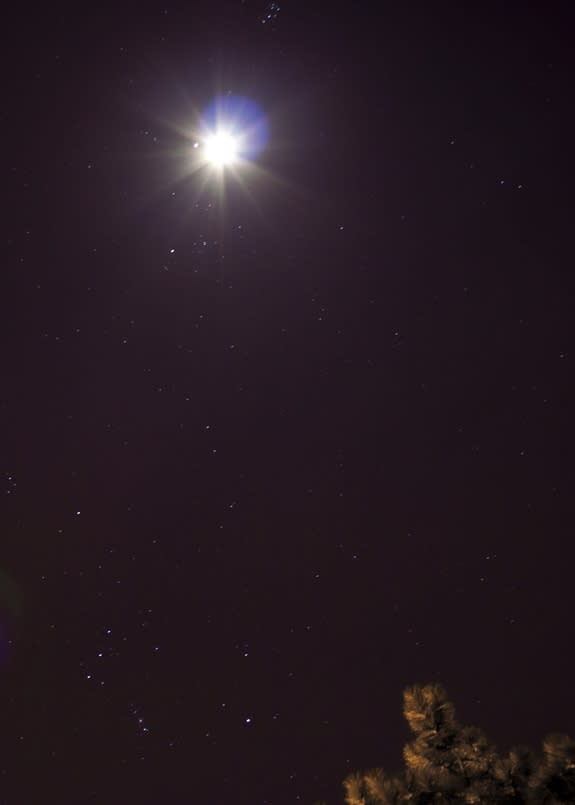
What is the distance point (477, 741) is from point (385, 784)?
0.54 metres

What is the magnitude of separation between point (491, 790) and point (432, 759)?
1.05ft

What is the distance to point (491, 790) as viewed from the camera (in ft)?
11.5

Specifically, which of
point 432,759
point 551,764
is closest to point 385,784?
point 432,759

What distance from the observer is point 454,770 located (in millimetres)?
3609

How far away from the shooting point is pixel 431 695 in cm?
371

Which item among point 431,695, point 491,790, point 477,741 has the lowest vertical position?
point 491,790

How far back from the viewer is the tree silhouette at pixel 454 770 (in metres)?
3.44

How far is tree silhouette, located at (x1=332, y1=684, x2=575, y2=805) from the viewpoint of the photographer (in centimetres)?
344

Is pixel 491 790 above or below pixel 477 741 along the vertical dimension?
below

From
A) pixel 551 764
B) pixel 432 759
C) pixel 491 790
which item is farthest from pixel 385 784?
pixel 551 764

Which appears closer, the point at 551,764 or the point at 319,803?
the point at 551,764

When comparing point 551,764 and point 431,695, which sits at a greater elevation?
point 431,695

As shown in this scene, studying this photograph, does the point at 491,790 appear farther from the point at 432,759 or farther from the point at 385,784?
the point at 385,784

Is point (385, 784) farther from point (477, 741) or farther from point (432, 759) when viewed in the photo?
point (477, 741)
